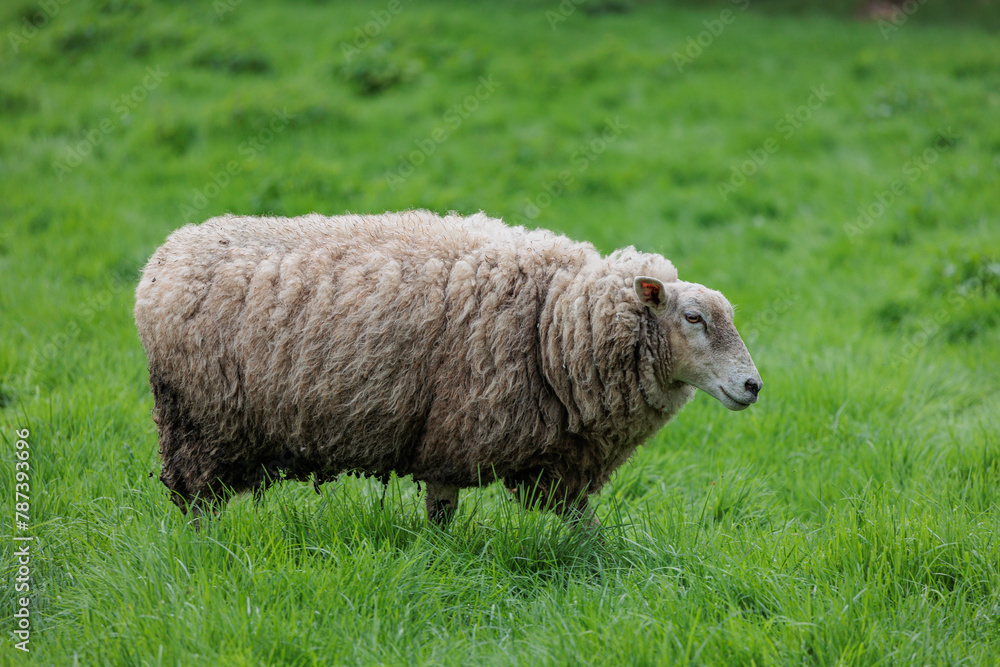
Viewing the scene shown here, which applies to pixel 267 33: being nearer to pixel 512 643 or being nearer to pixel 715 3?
pixel 715 3

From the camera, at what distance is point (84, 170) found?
331 inches

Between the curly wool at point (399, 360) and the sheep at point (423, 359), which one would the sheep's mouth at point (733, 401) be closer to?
the sheep at point (423, 359)

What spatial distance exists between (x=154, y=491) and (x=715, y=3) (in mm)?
15008

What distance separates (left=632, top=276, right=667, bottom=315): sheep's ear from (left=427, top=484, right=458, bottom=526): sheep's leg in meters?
1.15

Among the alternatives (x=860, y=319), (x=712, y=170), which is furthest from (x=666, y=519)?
(x=712, y=170)

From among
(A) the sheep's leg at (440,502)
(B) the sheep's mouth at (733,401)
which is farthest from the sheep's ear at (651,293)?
(A) the sheep's leg at (440,502)

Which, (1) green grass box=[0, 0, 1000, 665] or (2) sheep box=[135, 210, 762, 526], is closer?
(1) green grass box=[0, 0, 1000, 665]

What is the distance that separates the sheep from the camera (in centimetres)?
336

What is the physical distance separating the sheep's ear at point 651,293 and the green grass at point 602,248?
0.96m

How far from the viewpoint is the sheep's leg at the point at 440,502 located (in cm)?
356

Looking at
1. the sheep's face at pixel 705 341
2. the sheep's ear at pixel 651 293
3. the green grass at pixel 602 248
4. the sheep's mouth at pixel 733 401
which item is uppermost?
the sheep's ear at pixel 651 293

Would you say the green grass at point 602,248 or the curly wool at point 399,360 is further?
the curly wool at point 399,360

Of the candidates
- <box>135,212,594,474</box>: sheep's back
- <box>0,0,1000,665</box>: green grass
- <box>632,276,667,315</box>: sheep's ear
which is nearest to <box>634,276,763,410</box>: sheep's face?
<box>632,276,667,315</box>: sheep's ear

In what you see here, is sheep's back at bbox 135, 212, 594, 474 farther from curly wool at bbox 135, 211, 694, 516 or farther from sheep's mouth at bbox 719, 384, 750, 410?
sheep's mouth at bbox 719, 384, 750, 410
